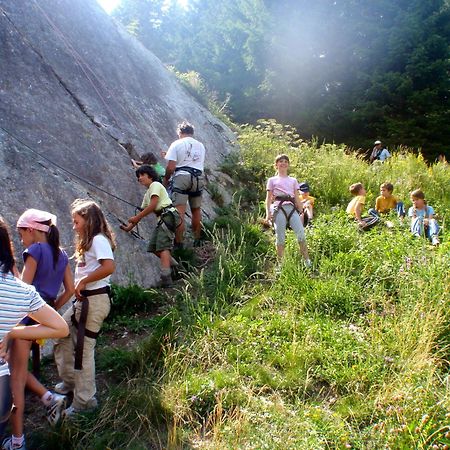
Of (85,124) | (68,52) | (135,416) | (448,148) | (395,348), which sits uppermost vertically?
(448,148)

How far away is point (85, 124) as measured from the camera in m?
7.43

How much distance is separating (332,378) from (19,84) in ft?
18.3

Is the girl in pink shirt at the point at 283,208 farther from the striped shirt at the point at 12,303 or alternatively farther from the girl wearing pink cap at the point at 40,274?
the striped shirt at the point at 12,303

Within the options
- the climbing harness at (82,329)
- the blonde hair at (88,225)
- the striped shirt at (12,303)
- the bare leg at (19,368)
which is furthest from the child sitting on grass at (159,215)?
the striped shirt at (12,303)

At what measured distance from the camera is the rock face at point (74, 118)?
19.5 ft

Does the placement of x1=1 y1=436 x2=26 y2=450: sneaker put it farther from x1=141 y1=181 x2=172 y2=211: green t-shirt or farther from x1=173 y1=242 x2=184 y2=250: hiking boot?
x1=173 y1=242 x2=184 y2=250: hiking boot

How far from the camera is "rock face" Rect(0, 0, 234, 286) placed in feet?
19.5

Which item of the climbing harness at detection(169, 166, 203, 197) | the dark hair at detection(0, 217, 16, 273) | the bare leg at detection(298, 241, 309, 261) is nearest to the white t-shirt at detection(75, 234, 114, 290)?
the dark hair at detection(0, 217, 16, 273)

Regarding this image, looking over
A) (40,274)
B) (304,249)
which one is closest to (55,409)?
(40,274)

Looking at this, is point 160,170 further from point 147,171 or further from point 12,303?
point 12,303

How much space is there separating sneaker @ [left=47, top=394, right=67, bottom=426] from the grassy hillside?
139mm

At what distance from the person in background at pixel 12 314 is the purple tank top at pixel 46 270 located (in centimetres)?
102

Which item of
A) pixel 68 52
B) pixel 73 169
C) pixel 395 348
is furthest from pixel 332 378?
pixel 68 52

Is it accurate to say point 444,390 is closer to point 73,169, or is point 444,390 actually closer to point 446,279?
point 446,279
